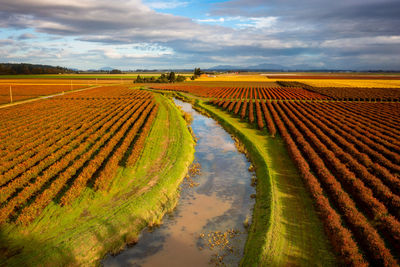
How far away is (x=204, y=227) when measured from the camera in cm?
1182

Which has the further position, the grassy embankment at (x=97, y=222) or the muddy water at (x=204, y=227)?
the muddy water at (x=204, y=227)

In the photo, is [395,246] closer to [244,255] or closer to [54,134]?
[244,255]

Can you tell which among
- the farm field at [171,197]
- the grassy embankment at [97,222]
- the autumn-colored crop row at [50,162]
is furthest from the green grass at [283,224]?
the autumn-colored crop row at [50,162]

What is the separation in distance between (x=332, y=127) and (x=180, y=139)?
16662 millimetres

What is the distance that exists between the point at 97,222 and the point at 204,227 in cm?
477

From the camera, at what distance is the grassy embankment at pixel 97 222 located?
30.1 feet

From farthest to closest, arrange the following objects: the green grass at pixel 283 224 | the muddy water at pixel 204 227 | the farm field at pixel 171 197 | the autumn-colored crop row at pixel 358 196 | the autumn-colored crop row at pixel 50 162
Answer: the autumn-colored crop row at pixel 50 162 → the muddy water at pixel 204 227 → the farm field at pixel 171 197 → the green grass at pixel 283 224 → the autumn-colored crop row at pixel 358 196

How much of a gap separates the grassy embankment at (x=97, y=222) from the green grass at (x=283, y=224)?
15.8ft

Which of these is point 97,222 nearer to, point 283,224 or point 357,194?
point 283,224

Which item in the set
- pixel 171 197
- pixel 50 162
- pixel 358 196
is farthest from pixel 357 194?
pixel 50 162

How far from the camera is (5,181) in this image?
13828mm

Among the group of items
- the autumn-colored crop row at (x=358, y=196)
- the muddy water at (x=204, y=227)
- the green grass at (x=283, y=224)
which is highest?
the autumn-colored crop row at (x=358, y=196)

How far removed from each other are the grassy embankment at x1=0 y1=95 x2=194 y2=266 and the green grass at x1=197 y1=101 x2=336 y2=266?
4.82 m

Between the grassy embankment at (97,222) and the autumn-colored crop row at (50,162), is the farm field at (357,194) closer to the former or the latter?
the grassy embankment at (97,222)
